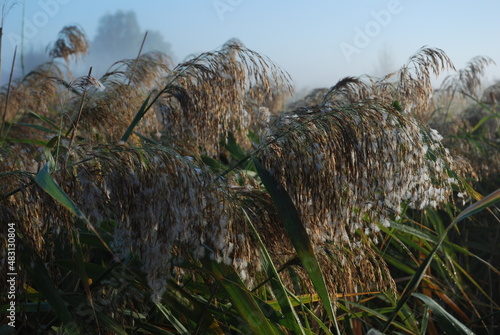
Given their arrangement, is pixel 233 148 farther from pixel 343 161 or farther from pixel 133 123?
pixel 343 161

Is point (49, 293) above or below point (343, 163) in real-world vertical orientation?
above

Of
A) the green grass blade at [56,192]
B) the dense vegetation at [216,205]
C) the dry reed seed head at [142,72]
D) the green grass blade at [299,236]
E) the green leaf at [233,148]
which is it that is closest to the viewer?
the green grass blade at [56,192]

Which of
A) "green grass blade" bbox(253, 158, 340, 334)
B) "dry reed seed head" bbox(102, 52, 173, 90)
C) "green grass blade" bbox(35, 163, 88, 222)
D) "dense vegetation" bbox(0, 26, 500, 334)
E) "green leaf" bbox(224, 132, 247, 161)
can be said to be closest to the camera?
"green grass blade" bbox(35, 163, 88, 222)

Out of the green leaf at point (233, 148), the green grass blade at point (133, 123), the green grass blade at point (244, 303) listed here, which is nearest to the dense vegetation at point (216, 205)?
the green grass blade at point (244, 303)

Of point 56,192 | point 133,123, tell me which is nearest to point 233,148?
point 133,123

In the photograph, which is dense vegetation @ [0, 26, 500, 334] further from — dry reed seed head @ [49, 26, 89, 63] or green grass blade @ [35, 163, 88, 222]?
dry reed seed head @ [49, 26, 89, 63]

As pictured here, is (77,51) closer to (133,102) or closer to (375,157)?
(133,102)

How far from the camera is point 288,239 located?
1.64 metres

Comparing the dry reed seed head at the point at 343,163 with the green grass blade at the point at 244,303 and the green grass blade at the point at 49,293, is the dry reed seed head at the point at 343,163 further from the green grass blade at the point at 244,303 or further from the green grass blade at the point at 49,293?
the green grass blade at the point at 49,293

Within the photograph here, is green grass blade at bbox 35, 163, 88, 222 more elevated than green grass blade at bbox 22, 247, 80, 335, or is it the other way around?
green grass blade at bbox 35, 163, 88, 222

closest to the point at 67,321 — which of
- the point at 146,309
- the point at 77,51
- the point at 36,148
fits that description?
the point at 146,309

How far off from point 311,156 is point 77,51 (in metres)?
3.34

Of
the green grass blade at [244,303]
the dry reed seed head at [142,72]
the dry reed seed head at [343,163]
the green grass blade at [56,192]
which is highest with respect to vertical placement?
the dry reed seed head at [142,72]

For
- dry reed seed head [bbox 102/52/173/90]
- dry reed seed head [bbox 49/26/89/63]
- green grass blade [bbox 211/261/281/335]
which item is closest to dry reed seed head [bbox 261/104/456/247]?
green grass blade [bbox 211/261/281/335]
